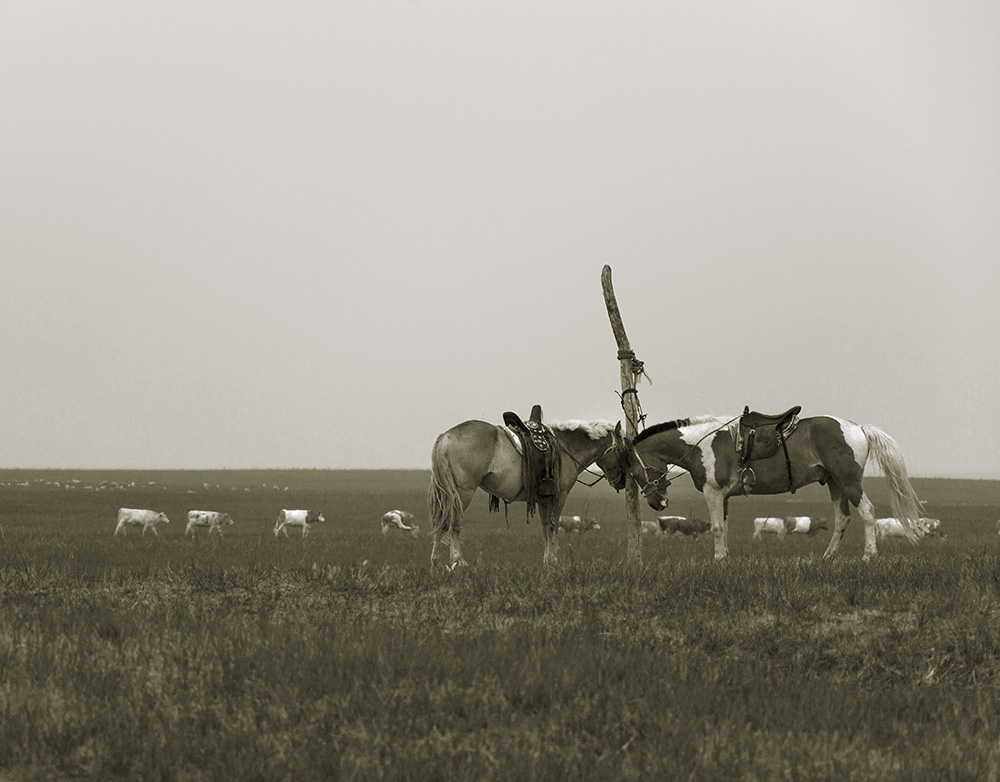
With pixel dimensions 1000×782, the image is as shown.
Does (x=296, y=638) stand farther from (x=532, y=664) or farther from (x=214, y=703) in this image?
(x=532, y=664)

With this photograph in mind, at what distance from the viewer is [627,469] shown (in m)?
16.1

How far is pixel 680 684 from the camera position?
710 cm

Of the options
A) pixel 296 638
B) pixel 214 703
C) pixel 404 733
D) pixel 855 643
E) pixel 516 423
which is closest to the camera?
pixel 404 733

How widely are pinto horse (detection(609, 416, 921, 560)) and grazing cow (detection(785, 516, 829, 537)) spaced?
1761cm

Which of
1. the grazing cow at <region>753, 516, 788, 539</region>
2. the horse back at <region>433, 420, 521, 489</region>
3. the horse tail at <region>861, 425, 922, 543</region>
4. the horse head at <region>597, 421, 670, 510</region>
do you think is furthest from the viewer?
the grazing cow at <region>753, 516, 788, 539</region>

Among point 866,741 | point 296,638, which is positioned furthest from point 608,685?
point 296,638

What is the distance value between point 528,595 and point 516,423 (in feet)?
18.2

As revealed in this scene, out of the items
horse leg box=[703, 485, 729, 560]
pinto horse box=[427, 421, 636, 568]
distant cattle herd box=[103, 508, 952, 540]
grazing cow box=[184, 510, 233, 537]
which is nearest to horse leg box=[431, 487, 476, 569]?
pinto horse box=[427, 421, 636, 568]

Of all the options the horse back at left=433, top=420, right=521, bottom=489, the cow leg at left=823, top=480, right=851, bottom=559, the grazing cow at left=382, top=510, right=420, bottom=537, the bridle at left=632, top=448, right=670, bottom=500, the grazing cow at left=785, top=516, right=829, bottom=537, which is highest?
the horse back at left=433, top=420, right=521, bottom=489

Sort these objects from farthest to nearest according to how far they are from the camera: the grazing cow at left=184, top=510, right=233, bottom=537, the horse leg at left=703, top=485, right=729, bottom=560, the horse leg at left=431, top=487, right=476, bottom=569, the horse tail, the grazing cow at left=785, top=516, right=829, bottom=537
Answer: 1. the grazing cow at left=785, top=516, right=829, bottom=537
2. the grazing cow at left=184, top=510, right=233, bottom=537
3. the horse tail
4. the horse leg at left=703, top=485, right=729, bottom=560
5. the horse leg at left=431, top=487, right=476, bottom=569

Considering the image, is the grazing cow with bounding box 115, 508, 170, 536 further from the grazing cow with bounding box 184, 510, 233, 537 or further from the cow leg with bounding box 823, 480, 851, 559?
the cow leg with bounding box 823, 480, 851, 559

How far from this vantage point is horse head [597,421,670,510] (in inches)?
626

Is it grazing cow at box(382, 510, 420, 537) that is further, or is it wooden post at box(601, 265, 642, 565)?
grazing cow at box(382, 510, 420, 537)

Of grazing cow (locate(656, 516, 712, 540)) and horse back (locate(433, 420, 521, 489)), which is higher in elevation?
horse back (locate(433, 420, 521, 489))
